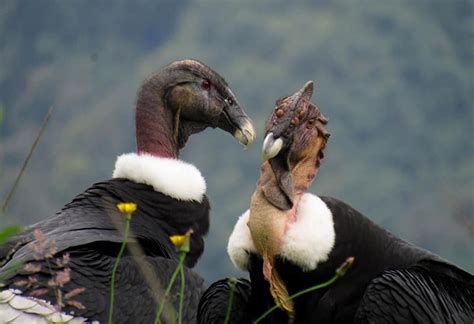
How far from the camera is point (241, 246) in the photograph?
17.3 ft

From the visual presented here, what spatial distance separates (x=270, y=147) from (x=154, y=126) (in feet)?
7.35

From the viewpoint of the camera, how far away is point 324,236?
515 cm

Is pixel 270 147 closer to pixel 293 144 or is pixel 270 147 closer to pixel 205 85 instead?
pixel 293 144

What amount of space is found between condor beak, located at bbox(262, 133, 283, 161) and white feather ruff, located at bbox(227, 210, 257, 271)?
14.9 inches

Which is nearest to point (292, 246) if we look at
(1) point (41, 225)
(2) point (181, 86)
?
(1) point (41, 225)

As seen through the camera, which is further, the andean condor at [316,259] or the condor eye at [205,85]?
the condor eye at [205,85]

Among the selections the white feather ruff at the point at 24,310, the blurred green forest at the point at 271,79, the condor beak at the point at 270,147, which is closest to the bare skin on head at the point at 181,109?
the white feather ruff at the point at 24,310

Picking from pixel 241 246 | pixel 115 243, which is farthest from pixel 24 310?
pixel 241 246

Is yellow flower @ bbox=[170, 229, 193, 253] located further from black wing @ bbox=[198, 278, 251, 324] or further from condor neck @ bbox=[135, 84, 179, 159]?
condor neck @ bbox=[135, 84, 179, 159]

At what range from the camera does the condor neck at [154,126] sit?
23.7 ft

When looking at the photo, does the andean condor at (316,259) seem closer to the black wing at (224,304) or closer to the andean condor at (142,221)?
the black wing at (224,304)

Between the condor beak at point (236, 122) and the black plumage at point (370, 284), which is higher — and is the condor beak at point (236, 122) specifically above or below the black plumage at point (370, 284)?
above

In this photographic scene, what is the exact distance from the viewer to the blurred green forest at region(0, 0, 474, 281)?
43781 millimetres

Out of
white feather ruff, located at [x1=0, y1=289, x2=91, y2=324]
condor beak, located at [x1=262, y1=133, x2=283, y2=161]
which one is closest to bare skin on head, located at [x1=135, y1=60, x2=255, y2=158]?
white feather ruff, located at [x1=0, y1=289, x2=91, y2=324]
